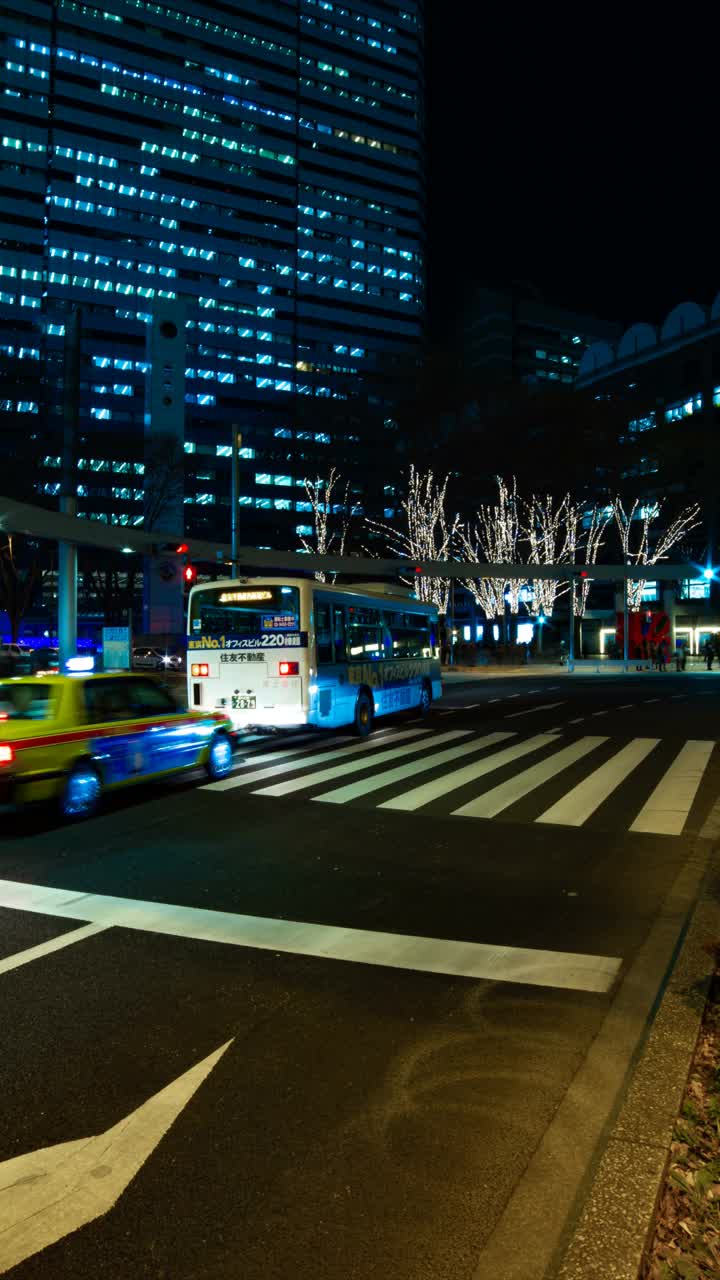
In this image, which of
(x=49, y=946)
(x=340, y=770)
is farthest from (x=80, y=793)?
(x=340, y=770)

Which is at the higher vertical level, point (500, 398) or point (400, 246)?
A: point (400, 246)

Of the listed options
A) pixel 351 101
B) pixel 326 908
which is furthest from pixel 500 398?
pixel 351 101

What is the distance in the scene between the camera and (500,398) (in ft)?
179

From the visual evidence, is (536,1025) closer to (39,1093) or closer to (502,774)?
(39,1093)

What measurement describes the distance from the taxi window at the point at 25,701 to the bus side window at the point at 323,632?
6142mm

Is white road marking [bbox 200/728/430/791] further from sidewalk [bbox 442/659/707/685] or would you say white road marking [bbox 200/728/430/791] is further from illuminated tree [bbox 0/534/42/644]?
illuminated tree [bbox 0/534/42/644]

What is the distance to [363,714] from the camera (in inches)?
634

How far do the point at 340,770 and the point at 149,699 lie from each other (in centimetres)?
328

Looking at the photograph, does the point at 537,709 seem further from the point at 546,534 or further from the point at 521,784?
the point at 546,534

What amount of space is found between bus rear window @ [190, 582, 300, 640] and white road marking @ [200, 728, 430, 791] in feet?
7.55

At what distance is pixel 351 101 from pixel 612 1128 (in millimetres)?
134969

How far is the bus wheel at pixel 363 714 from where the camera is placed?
1587cm

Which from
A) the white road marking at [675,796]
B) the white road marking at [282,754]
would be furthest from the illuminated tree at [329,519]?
the white road marking at [675,796]

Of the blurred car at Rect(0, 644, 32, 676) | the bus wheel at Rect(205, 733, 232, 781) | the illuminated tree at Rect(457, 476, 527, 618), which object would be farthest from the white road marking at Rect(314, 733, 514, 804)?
the illuminated tree at Rect(457, 476, 527, 618)
